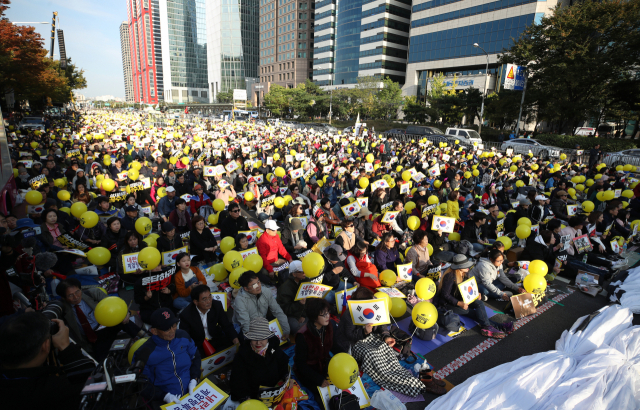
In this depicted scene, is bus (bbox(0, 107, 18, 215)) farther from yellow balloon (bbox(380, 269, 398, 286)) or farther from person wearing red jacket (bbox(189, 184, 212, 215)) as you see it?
yellow balloon (bbox(380, 269, 398, 286))

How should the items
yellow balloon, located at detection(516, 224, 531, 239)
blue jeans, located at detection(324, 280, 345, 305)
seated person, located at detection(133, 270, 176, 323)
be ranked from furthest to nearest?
yellow balloon, located at detection(516, 224, 531, 239) → blue jeans, located at detection(324, 280, 345, 305) → seated person, located at detection(133, 270, 176, 323)

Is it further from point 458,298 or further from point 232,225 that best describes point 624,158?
point 232,225

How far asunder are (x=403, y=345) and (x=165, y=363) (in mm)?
3376

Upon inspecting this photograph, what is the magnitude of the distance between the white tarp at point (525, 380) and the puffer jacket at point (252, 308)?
231cm

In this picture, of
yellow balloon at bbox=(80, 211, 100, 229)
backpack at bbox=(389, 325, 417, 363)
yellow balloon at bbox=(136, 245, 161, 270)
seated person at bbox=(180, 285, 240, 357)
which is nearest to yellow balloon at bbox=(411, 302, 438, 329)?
backpack at bbox=(389, 325, 417, 363)

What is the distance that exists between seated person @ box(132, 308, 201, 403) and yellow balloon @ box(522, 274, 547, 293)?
5843 millimetres

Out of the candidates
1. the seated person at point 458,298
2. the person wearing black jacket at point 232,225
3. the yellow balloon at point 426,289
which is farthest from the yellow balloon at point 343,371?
the person wearing black jacket at point 232,225

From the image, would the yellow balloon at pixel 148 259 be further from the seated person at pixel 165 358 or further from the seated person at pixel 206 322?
the seated person at pixel 165 358

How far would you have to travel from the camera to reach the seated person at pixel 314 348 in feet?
12.7

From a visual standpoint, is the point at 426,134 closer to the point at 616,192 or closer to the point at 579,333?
the point at 616,192

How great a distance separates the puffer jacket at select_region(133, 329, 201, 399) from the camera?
11.4 ft

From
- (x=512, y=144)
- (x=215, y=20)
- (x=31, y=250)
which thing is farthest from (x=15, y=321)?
(x=215, y=20)

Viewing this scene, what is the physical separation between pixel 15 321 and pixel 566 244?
30.8ft

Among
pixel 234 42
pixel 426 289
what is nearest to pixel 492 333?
pixel 426 289
